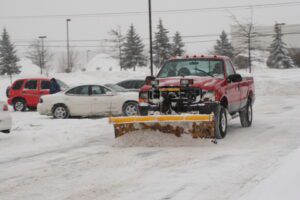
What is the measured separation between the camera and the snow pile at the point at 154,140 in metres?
10.7

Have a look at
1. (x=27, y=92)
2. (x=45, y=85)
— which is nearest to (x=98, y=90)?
(x=45, y=85)

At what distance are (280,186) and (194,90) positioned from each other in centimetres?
519

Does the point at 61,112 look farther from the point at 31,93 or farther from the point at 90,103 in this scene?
the point at 31,93

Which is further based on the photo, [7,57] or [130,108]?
[7,57]

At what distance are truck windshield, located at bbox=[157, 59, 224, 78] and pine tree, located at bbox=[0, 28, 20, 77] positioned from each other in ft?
212

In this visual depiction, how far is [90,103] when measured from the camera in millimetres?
19016

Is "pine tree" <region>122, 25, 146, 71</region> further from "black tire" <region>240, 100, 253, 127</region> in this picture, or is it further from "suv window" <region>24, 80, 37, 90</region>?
"black tire" <region>240, 100, 253, 127</region>

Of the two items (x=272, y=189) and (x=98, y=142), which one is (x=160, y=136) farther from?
(x=272, y=189)

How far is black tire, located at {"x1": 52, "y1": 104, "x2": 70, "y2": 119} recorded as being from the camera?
1917 cm

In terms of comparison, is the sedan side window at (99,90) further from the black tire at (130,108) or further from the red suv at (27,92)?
the red suv at (27,92)

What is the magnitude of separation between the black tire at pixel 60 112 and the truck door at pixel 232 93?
761cm

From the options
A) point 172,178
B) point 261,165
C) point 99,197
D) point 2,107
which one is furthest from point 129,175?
point 2,107

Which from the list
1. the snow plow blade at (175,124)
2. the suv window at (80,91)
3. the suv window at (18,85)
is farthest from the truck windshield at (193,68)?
the suv window at (18,85)

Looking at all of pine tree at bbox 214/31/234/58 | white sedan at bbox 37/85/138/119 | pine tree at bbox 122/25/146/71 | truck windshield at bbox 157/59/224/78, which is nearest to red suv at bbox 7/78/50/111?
white sedan at bbox 37/85/138/119
